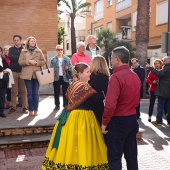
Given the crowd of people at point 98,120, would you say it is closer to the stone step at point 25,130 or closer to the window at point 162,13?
the stone step at point 25,130

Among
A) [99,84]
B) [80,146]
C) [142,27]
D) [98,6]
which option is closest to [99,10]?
[98,6]

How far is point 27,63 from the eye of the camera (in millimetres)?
7516

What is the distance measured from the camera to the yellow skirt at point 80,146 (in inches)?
173

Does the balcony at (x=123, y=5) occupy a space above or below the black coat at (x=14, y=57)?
above

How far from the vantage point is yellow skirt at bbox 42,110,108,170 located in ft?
14.4

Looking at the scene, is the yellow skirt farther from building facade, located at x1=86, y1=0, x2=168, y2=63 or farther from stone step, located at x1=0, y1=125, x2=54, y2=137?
building facade, located at x1=86, y1=0, x2=168, y2=63

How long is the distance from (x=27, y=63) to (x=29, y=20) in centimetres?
877

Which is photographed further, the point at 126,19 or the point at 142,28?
the point at 126,19

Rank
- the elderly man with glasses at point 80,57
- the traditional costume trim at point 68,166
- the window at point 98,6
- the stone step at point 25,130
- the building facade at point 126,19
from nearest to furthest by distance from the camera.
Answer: the traditional costume trim at point 68,166
the stone step at point 25,130
the elderly man with glasses at point 80,57
the building facade at point 126,19
the window at point 98,6

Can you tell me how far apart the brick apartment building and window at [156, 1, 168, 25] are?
13066mm

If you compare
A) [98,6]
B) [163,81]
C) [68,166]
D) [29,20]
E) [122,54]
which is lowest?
[68,166]

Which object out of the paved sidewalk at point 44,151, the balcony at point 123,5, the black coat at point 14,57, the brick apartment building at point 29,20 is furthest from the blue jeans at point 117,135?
the balcony at point 123,5

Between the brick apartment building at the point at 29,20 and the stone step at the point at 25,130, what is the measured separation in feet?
29.9

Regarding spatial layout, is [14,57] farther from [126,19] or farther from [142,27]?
[126,19]
